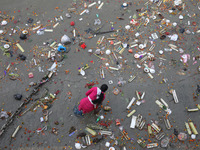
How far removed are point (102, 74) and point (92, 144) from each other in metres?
3.02

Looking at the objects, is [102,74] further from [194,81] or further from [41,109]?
[194,81]

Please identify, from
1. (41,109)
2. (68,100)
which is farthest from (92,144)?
(41,109)

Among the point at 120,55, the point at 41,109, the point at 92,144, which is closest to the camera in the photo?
the point at 92,144

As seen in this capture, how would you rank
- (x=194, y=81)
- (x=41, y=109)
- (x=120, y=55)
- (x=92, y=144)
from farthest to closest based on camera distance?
(x=120, y=55)
(x=194, y=81)
(x=41, y=109)
(x=92, y=144)

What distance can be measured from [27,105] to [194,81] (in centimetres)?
747

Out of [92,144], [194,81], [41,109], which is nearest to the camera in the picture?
[92,144]

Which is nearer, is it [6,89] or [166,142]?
[166,142]

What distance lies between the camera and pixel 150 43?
330 inches

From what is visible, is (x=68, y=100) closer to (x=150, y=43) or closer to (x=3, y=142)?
(x=3, y=142)

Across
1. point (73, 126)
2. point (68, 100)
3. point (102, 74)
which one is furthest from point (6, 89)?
point (102, 74)

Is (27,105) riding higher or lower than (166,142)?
higher

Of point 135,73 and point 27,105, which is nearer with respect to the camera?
point 27,105

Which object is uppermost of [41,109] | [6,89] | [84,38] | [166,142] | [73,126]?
[84,38]

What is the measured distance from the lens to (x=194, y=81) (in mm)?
7453
